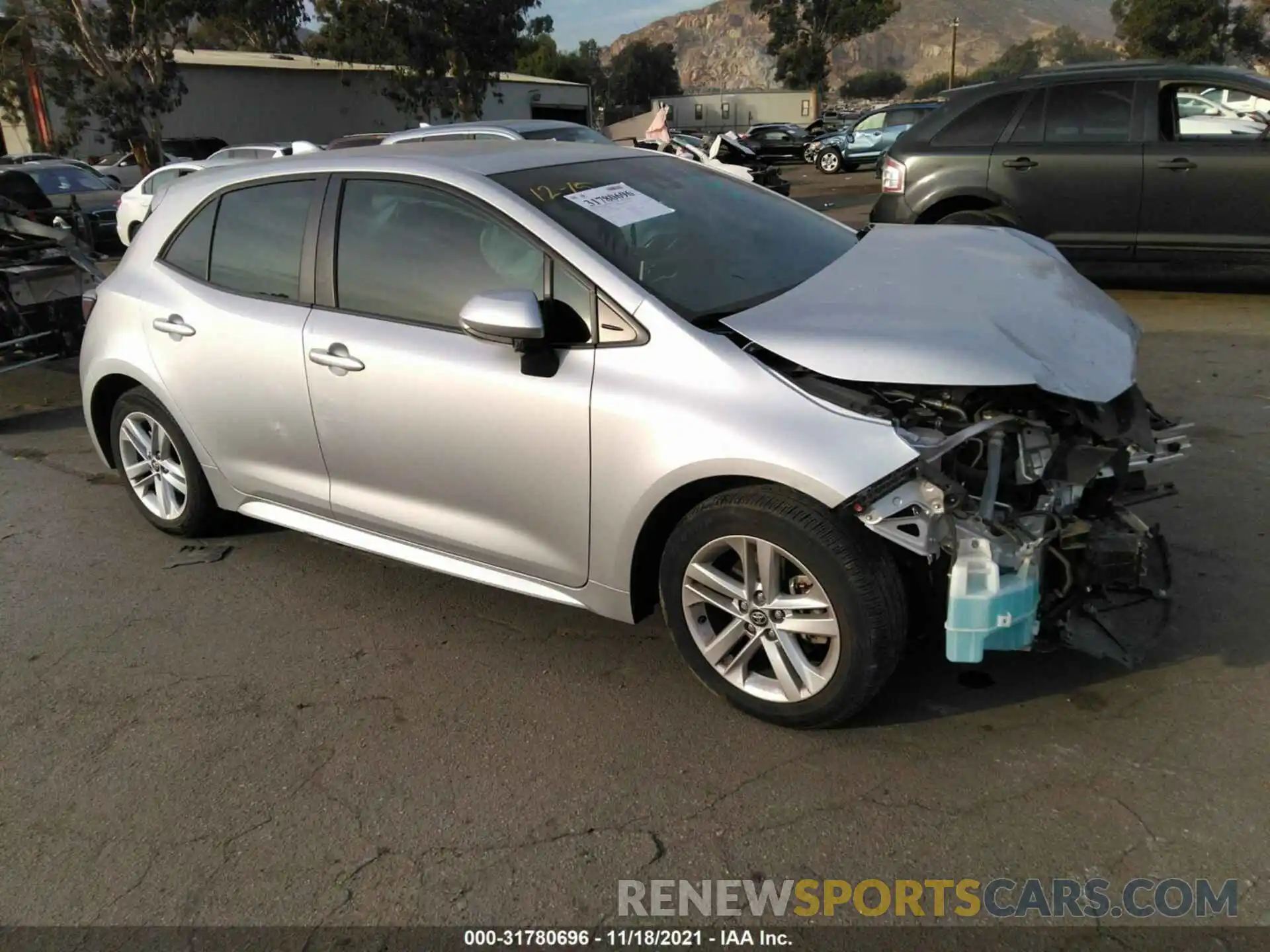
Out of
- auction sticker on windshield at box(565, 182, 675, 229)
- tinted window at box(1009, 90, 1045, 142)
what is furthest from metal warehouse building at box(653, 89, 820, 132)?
auction sticker on windshield at box(565, 182, 675, 229)

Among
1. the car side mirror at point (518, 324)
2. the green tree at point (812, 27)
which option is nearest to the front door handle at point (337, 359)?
the car side mirror at point (518, 324)

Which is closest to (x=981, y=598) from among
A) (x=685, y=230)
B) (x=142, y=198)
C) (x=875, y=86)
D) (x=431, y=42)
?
(x=685, y=230)

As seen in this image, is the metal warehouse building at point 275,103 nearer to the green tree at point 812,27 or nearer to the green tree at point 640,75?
the green tree at point 812,27

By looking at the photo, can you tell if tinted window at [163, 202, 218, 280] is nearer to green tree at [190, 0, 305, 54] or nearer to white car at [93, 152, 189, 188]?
white car at [93, 152, 189, 188]

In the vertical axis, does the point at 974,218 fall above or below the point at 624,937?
above

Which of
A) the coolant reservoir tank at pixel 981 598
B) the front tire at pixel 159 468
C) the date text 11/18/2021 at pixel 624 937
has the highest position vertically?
the coolant reservoir tank at pixel 981 598

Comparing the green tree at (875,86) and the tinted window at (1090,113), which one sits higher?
the tinted window at (1090,113)

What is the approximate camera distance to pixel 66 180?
60.8 feet

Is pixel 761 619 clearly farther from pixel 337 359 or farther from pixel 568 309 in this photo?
pixel 337 359

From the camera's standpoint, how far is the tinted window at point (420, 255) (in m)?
3.44

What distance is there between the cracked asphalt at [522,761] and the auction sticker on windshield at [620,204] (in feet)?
4.98

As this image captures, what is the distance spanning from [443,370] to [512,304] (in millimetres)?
476

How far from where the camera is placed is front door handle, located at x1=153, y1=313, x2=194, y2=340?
4.28m

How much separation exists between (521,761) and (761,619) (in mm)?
852
